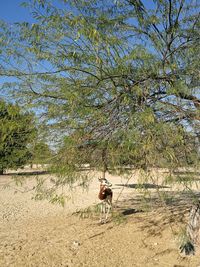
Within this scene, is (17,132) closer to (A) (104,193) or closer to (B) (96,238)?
(B) (96,238)

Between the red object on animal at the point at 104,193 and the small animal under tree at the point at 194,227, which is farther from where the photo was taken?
the red object on animal at the point at 104,193

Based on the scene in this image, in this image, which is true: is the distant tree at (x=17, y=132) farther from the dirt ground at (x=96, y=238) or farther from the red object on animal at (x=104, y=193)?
the red object on animal at (x=104, y=193)

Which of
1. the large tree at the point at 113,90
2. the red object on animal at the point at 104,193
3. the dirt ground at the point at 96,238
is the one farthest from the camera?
the red object on animal at the point at 104,193

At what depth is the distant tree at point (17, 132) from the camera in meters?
3.99

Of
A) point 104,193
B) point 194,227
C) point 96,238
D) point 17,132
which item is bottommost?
point 96,238

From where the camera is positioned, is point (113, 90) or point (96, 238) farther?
point (96, 238)

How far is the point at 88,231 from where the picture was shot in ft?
28.4

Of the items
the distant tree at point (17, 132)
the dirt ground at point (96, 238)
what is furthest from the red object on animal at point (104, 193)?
the distant tree at point (17, 132)

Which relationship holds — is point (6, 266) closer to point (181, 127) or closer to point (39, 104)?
point (39, 104)

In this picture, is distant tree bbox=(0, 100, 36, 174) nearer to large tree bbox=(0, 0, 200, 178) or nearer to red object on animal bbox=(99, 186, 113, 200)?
large tree bbox=(0, 0, 200, 178)

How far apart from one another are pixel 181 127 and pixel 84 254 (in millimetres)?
4290

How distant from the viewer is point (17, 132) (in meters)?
4.15

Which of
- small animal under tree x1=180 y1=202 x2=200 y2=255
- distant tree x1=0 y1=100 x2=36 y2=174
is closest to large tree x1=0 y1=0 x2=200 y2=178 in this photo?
distant tree x1=0 y1=100 x2=36 y2=174

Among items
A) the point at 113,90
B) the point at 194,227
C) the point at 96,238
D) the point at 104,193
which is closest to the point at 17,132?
the point at 113,90
